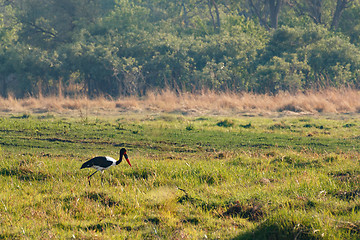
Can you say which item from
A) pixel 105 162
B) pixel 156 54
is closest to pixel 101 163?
pixel 105 162

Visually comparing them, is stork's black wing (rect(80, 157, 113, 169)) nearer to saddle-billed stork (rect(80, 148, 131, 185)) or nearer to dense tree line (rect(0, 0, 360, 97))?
saddle-billed stork (rect(80, 148, 131, 185))

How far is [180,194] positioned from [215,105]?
1622cm

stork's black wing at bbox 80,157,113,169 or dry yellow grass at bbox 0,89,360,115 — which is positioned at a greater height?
stork's black wing at bbox 80,157,113,169

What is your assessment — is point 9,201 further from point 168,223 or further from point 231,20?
point 231,20

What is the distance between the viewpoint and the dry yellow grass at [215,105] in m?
22.2

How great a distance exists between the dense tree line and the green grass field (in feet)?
54.0

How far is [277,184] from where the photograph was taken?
312 inches

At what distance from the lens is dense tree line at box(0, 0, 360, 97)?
1138 inches

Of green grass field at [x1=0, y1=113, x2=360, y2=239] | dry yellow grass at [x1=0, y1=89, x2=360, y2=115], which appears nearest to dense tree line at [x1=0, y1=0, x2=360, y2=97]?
dry yellow grass at [x1=0, y1=89, x2=360, y2=115]

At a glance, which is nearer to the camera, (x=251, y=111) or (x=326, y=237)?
(x=326, y=237)

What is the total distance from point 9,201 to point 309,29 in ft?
86.5

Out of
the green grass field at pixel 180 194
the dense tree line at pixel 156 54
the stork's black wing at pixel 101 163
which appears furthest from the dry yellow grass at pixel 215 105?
the stork's black wing at pixel 101 163

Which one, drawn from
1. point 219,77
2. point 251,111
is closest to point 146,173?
point 251,111

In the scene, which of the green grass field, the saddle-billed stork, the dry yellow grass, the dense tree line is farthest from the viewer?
the dense tree line
